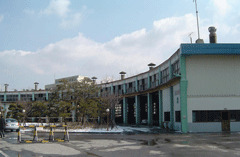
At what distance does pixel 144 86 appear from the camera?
131ft

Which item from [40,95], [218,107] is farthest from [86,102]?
[40,95]

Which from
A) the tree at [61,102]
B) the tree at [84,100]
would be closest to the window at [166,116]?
the tree at [84,100]

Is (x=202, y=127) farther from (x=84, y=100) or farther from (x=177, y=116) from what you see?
(x=84, y=100)

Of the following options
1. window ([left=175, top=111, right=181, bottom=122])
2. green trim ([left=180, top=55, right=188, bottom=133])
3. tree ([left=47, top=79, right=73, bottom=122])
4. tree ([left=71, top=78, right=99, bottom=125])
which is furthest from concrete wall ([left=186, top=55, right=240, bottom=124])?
tree ([left=47, top=79, right=73, bottom=122])

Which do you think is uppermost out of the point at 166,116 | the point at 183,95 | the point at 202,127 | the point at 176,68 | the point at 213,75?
the point at 176,68

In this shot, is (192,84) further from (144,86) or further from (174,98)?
(144,86)

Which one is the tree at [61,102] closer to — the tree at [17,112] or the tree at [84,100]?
the tree at [84,100]

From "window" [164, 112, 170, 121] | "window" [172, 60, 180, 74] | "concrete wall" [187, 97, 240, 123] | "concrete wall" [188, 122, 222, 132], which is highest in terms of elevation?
"window" [172, 60, 180, 74]

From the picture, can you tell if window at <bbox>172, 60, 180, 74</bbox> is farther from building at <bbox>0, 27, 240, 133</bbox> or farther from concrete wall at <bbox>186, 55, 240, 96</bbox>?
concrete wall at <bbox>186, 55, 240, 96</bbox>

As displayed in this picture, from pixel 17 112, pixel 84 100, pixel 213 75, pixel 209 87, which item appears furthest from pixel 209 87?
pixel 17 112

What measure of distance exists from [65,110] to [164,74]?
1299 centimetres

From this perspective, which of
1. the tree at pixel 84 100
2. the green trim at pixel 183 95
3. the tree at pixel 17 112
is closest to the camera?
the green trim at pixel 183 95

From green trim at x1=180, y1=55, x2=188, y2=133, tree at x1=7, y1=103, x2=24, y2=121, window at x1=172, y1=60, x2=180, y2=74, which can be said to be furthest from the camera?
tree at x1=7, y1=103, x2=24, y2=121

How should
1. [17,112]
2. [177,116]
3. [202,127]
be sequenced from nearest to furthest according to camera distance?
[202,127]
[177,116]
[17,112]
